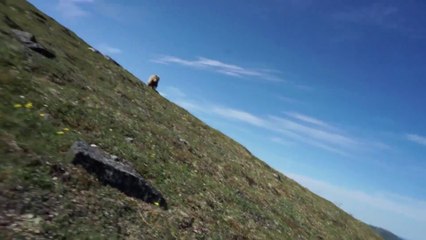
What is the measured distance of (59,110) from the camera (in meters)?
29.0

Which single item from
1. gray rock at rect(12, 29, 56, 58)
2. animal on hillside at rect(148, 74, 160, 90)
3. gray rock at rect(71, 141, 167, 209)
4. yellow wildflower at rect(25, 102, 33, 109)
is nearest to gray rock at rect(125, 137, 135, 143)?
gray rock at rect(71, 141, 167, 209)

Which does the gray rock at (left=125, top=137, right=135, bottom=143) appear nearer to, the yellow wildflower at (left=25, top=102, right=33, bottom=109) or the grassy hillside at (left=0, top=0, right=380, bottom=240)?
the grassy hillside at (left=0, top=0, right=380, bottom=240)

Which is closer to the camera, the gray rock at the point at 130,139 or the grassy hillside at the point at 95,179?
the grassy hillside at the point at 95,179

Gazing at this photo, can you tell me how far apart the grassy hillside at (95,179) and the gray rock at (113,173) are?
0.72m

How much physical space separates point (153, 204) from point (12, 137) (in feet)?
28.0

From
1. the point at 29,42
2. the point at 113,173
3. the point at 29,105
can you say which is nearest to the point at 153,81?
the point at 29,42

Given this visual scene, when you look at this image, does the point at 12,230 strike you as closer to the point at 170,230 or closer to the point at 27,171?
the point at 27,171

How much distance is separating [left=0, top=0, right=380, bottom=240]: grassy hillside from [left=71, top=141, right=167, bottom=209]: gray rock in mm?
716

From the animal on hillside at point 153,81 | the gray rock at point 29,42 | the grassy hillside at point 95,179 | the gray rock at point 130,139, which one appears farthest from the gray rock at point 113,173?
the animal on hillside at point 153,81

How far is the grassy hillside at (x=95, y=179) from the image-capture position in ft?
59.7

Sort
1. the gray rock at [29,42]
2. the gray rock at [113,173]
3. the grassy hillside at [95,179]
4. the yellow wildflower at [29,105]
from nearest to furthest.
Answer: the grassy hillside at [95,179]
the gray rock at [113,173]
the yellow wildflower at [29,105]
the gray rock at [29,42]

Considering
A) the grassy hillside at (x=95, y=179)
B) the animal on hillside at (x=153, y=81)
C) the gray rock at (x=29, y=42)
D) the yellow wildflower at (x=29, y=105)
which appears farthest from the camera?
the animal on hillside at (x=153, y=81)

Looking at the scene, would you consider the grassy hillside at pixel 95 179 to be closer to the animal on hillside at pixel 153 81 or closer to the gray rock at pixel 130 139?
the gray rock at pixel 130 139

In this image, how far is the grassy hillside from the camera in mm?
18203
